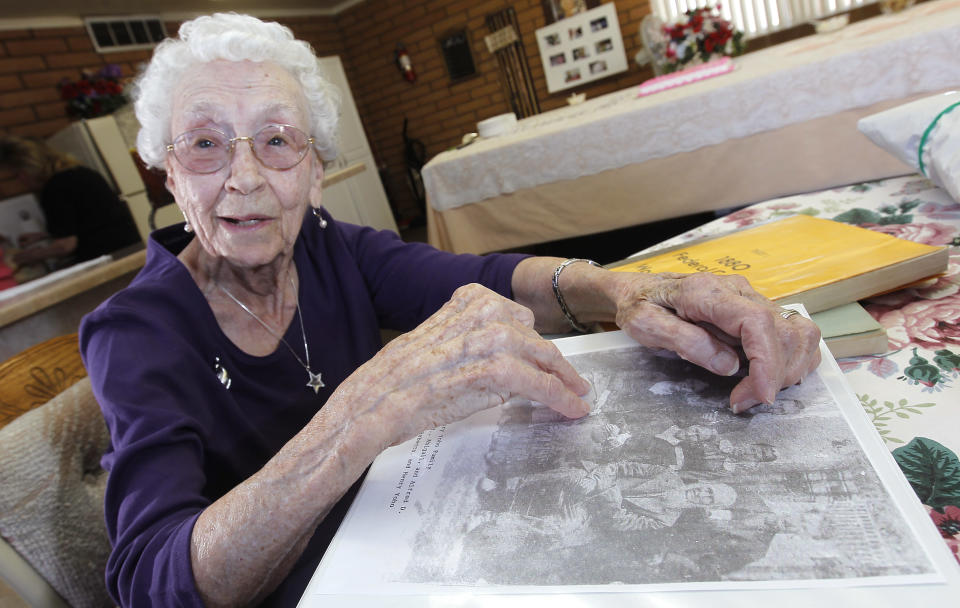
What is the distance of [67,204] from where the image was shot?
385 centimetres

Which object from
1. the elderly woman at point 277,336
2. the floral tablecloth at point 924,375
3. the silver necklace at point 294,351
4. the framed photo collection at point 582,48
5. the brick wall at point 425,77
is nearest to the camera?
the floral tablecloth at point 924,375

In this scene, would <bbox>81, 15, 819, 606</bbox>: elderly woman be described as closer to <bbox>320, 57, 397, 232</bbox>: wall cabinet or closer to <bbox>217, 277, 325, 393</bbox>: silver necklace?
<bbox>217, 277, 325, 393</bbox>: silver necklace

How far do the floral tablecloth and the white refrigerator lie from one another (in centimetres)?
456

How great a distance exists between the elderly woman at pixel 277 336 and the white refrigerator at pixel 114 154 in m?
3.70

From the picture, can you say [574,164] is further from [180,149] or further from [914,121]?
[180,149]

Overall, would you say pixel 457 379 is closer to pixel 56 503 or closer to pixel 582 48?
pixel 56 503

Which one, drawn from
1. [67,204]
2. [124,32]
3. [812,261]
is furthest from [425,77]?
[812,261]

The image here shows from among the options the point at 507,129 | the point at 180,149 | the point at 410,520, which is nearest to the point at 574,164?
the point at 507,129

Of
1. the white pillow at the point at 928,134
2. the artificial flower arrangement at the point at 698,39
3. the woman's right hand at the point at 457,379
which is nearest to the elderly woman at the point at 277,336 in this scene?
the woman's right hand at the point at 457,379

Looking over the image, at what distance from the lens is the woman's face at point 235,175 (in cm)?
90

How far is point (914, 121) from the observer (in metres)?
0.95

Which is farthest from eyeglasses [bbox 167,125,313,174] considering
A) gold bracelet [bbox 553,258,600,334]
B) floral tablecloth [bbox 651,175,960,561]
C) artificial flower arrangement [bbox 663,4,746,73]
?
artificial flower arrangement [bbox 663,4,746,73]

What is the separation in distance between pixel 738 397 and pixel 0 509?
88cm

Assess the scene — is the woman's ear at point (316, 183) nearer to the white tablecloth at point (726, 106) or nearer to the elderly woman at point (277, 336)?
the elderly woman at point (277, 336)
